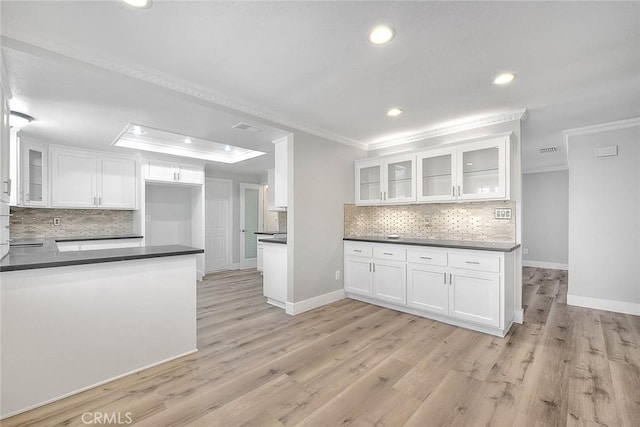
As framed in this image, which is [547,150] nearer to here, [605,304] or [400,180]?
[605,304]

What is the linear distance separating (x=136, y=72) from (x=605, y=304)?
587 centimetres

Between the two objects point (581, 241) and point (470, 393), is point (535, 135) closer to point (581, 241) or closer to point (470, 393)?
point (581, 241)

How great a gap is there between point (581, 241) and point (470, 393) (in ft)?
10.6

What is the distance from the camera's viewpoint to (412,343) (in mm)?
2775

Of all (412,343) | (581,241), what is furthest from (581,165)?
(412,343)

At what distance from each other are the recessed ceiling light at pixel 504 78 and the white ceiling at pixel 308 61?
0.07 m

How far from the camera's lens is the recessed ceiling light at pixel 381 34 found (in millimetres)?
1831

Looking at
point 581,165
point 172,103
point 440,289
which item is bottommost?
point 440,289

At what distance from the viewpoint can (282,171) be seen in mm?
3859

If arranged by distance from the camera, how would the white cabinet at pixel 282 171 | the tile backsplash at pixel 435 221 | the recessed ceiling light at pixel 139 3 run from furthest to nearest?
the white cabinet at pixel 282 171 → the tile backsplash at pixel 435 221 → the recessed ceiling light at pixel 139 3

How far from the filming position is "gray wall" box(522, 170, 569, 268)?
249 inches

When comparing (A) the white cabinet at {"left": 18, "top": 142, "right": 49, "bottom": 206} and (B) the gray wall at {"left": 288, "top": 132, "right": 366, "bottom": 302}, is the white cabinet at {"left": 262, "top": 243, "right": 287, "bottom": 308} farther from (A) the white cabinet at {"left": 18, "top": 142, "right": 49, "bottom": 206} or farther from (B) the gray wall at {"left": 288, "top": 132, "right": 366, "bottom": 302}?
(A) the white cabinet at {"left": 18, "top": 142, "right": 49, "bottom": 206}

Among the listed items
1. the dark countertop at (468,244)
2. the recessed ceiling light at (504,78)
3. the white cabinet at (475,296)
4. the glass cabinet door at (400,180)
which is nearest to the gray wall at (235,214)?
the dark countertop at (468,244)

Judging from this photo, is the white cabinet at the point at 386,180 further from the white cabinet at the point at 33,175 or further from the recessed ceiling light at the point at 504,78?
the white cabinet at the point at 33,175
